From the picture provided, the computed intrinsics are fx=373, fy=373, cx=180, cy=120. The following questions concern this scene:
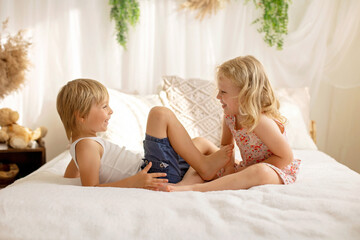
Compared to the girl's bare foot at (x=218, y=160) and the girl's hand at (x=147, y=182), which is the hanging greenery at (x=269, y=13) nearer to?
the girl's bare foot at (x=218, y=160)

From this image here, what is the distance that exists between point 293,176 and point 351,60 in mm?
1914

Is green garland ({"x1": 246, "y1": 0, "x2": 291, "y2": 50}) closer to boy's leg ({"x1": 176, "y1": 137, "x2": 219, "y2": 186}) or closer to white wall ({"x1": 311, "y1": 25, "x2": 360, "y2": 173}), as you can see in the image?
white wall ({"x1": 311, "y1": 25, "x2": 360, "y2": 173})

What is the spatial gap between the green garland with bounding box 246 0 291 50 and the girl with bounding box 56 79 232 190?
5.73 feet

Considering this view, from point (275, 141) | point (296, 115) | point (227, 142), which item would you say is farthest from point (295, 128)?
point (275, 141)

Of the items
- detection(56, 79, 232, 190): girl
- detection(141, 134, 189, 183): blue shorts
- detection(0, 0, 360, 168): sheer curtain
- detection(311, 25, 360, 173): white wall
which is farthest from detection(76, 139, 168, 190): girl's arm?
detection(311, 25, 360, 173): white wall

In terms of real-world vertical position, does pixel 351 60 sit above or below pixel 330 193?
above

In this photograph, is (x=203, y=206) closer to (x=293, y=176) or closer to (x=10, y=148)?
(x=293, y=176)

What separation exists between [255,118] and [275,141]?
0.13 metres

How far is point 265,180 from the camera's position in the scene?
4.89 ft

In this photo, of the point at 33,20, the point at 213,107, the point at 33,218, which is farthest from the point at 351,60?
the point at 33,218

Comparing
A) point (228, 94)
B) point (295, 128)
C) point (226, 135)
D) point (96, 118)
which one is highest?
point (228, 94)

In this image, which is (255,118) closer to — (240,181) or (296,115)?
(240,181)

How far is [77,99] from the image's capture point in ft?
5.16

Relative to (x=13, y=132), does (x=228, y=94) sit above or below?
above
